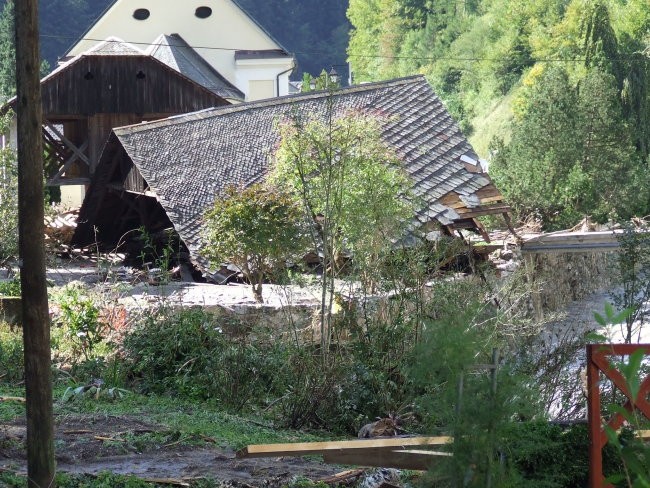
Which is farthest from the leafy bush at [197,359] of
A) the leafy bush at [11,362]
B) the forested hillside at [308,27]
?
the forested hillside at [308,27]

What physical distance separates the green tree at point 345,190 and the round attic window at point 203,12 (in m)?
35.2

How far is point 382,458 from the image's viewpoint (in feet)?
23.4

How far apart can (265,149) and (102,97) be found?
14016 millimetres

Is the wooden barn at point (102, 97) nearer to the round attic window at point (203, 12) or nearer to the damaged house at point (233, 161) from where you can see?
the damaged house at point (233, 161)

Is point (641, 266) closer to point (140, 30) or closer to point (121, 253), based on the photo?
point (121, 253)

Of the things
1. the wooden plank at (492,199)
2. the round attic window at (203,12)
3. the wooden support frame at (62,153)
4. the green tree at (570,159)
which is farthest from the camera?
the round attic window at (203,12)

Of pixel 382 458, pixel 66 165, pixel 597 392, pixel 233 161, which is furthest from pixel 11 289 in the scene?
pixel 66 165

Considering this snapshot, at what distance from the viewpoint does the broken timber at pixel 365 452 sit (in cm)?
698

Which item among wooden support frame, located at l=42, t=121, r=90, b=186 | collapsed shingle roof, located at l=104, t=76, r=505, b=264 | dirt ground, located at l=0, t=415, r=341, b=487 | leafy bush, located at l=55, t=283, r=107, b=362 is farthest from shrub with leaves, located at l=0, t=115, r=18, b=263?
wooden support frame, located at l=42, t=121, r=90, b=186

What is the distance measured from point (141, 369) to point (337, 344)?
236 centimetres

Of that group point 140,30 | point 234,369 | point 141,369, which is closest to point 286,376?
point 234,369

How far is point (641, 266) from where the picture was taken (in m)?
12.4

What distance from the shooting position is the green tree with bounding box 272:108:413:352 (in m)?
12.1

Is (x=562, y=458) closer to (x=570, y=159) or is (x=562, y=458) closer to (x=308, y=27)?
(x=570, y=159)
